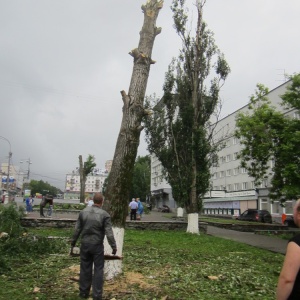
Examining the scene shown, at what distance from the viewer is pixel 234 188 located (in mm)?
55219

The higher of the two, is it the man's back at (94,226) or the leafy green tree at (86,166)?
the leafy green tree at (86,166)

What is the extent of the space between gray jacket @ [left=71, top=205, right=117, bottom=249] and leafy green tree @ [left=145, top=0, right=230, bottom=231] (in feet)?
43.6

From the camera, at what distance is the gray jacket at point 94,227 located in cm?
592

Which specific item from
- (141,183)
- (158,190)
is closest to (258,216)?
(158,190)

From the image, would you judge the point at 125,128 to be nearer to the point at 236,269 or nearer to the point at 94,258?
the point at 94,258

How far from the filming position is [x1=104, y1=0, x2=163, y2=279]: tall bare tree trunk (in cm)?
747

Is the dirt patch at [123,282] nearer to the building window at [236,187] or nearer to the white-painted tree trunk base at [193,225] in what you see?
the white-painted tree trunk base at [193,225]

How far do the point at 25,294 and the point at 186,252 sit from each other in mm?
6091

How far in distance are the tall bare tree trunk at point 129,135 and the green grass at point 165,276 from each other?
977 millimetres

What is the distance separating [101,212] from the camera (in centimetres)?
608

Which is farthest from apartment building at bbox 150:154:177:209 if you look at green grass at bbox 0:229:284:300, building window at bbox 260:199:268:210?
green grass at bbox 0:229:284:300

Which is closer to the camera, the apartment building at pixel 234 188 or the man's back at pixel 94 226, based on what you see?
the man's back at pixel 94 226

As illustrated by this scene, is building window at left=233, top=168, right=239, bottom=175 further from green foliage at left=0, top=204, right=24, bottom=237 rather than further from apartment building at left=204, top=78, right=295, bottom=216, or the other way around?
green foliage at left=0, top=204, right=24, bottom=237

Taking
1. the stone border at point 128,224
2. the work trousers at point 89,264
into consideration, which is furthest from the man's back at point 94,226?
the stone border at point 128,224
